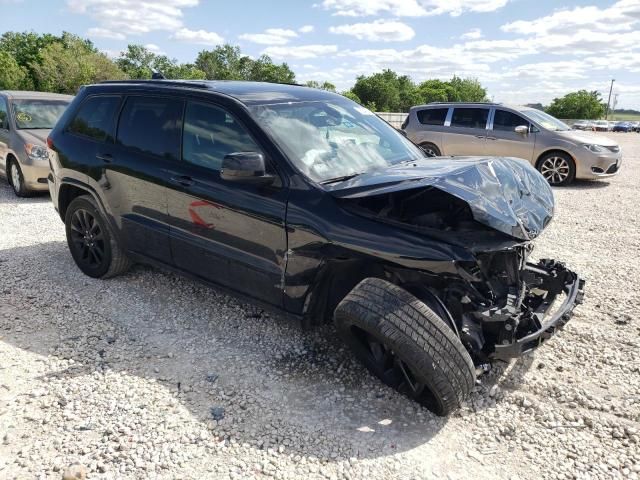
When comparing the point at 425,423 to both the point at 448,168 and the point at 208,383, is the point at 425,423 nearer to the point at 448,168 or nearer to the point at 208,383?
the point at 208,383

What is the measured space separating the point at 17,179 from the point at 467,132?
901 centimetres

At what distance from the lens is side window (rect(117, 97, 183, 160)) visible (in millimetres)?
3812

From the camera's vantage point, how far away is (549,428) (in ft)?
9.06

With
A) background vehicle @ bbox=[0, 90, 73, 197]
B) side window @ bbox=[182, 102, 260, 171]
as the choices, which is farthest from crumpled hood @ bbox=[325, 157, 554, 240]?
background vehicle @ bbox=[0, 90, 73, 197]

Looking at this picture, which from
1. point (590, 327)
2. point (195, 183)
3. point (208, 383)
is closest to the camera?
point (208, 383)

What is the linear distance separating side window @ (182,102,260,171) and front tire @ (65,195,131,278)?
1.35m

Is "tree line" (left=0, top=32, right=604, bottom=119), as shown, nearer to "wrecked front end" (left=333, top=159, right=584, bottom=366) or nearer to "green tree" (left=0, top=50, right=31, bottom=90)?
"green tree" (left=0, top=50, right=31, bottom=90)

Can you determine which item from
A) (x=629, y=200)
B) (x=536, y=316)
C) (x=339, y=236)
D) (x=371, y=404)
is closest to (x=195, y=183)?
(x=339, y=236)

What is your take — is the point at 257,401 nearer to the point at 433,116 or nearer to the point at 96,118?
the point at 96,118

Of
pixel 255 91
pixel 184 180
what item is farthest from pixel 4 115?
pixel 255 91

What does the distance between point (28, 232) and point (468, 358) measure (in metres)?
5.79

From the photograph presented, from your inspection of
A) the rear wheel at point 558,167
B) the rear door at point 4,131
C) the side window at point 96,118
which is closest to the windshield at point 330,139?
the side window at point 96,118

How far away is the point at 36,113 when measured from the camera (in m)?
8.55

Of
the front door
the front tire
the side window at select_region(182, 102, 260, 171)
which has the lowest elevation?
the front tire
